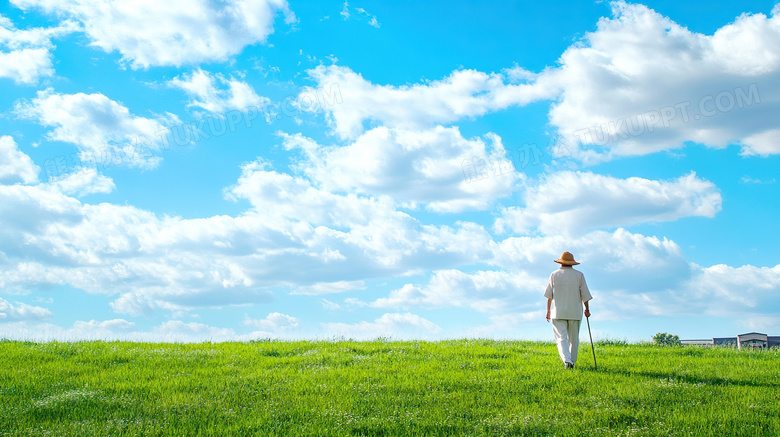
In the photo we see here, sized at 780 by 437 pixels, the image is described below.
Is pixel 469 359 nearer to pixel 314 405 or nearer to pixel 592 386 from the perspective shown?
pixel 592 386

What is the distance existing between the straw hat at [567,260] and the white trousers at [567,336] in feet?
5.46

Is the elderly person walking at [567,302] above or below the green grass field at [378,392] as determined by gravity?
above

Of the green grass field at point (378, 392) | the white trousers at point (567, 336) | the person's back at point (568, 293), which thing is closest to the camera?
the green grass field at point (378, 392)

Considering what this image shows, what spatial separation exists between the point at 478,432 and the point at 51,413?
27.6ft

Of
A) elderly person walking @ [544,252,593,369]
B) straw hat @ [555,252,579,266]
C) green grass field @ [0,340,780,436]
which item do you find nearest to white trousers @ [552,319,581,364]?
elderly person walking @ [544,252,593,369]

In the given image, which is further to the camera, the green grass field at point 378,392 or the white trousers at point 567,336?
the white trousers at point 567,336

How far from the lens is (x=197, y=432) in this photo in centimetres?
972

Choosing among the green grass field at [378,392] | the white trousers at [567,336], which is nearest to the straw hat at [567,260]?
the white trousers at [567,336]

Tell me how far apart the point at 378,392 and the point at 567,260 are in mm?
7517

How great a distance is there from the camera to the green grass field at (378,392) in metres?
9.94

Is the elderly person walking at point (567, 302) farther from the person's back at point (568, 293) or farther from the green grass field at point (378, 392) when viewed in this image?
the green grass field at point (378, 392)

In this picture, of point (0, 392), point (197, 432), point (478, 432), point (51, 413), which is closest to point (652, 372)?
point (478, 432)

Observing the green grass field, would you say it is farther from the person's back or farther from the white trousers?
the person's back

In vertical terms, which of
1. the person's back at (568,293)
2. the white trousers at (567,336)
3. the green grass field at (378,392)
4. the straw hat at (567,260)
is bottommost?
the green grass field at (378,392)
